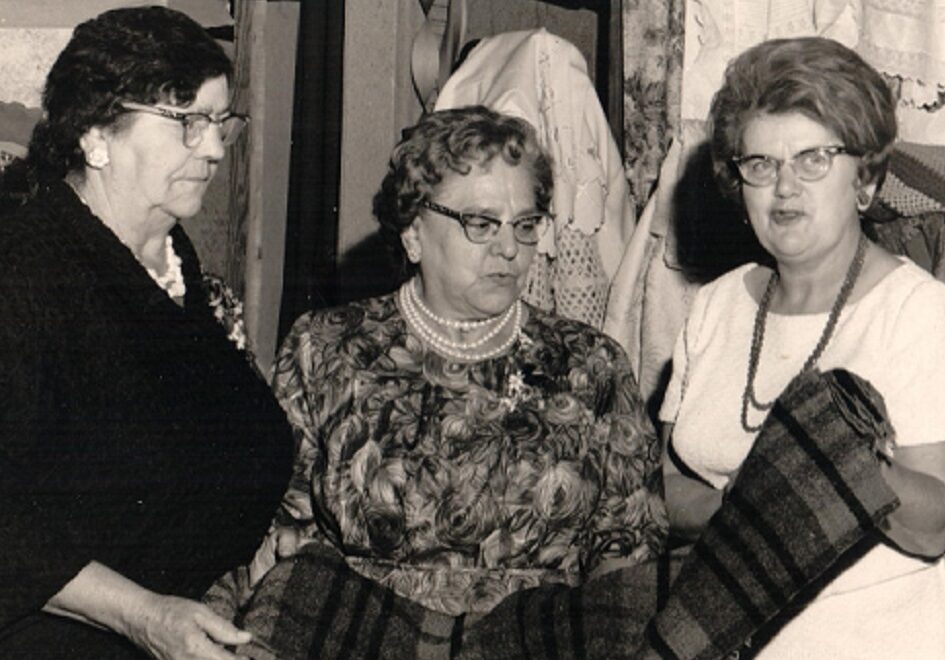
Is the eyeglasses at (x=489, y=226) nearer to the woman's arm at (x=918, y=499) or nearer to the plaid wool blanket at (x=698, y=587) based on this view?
the plaid wool blanket at (x=698, y=587)

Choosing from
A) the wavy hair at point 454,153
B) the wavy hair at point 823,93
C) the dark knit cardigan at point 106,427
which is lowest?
the dark knit cardigan at point 106,427

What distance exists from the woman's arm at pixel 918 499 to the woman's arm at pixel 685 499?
43 cm

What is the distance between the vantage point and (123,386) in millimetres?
2479

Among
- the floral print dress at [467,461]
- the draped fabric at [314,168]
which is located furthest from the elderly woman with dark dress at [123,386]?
the draped fabric at [314,168]

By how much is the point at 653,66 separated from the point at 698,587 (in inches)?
70.1

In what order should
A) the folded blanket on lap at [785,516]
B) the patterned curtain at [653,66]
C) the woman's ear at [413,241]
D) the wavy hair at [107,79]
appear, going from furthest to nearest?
the patterned curtain at [653,66], the woman's ear at [413,241], the wavy hair at [107,79], the folded blanket on lap at [785,516]

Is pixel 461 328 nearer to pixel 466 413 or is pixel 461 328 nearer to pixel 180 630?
pixel 466 413

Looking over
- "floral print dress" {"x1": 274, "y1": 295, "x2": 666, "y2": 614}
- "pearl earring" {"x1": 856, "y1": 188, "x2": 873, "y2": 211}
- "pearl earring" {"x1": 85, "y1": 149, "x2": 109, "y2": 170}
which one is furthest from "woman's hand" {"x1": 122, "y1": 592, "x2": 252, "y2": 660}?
"pearl earring" {"x1": 856, "y1": 188, "x2": 873, "y2": 211}

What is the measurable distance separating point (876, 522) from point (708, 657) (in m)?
0.35

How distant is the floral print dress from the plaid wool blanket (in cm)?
19

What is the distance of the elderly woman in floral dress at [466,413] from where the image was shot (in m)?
2.83

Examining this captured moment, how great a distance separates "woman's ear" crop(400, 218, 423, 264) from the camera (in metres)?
3.05

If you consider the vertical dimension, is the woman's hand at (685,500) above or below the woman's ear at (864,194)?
below

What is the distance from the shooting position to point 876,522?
2135 millimetres
